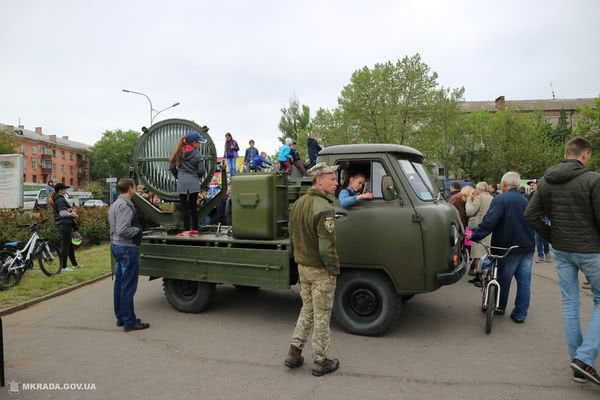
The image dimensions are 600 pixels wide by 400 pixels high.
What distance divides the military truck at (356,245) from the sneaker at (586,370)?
149cm

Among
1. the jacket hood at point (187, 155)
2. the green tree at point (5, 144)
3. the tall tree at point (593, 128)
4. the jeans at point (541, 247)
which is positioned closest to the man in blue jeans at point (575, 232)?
the jacket hood at point (187, 155)

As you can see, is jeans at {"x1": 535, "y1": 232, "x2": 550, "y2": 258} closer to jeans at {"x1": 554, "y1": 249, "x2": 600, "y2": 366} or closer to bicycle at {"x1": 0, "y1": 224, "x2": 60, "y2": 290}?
jeans at {"x1": 554, "y1": 249, "x2": 600, "y2": 366}

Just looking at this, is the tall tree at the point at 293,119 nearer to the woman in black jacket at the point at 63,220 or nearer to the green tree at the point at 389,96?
the green tree at the point at 389,96

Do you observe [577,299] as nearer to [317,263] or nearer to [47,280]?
[317,263]

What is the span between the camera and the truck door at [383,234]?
5079mm

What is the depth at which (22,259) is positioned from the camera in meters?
8.62

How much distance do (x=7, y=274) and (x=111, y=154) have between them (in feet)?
258

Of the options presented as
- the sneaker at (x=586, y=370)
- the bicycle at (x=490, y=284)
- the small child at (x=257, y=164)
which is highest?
the small child at (x=257, y=164)

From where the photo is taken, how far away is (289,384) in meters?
4.09

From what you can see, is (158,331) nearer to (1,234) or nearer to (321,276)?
(321,276)

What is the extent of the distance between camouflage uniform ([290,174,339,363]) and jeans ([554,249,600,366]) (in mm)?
2138

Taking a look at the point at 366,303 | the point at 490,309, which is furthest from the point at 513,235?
A: the point at 366,303

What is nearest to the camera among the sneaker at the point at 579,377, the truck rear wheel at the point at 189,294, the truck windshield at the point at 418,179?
the sneaker at the point at 579,377

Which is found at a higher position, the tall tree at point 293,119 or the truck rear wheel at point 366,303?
the tall tree at point 293,119
